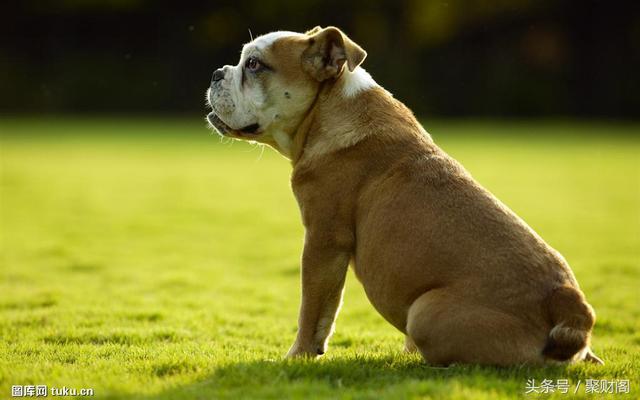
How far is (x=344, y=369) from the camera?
19.6 ft

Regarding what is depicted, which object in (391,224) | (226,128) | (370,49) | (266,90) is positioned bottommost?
(391,224)

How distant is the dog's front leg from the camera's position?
6375mm

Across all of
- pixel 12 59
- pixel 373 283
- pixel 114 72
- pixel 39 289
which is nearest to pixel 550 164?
pixel 39 289

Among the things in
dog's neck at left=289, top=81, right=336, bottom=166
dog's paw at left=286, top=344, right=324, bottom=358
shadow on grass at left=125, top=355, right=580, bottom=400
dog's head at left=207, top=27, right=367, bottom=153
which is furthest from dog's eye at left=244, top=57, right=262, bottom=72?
shadow on grass at left=125, top=355, right=580, bottom=400

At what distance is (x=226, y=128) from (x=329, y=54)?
114 cm

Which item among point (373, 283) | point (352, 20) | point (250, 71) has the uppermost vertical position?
point (352, 20)

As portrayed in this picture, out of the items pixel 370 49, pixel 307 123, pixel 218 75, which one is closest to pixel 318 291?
pixel 307 123

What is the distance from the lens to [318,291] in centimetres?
639

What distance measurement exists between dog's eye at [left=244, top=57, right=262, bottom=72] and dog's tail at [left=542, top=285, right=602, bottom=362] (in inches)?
117

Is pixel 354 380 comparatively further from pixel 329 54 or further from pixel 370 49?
pixel 370 49

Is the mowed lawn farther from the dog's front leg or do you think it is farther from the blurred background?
the blurred background

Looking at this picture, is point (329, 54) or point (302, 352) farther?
point (329, 54)

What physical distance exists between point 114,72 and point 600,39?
27.5m

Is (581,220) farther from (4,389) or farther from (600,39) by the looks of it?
(600,39)
